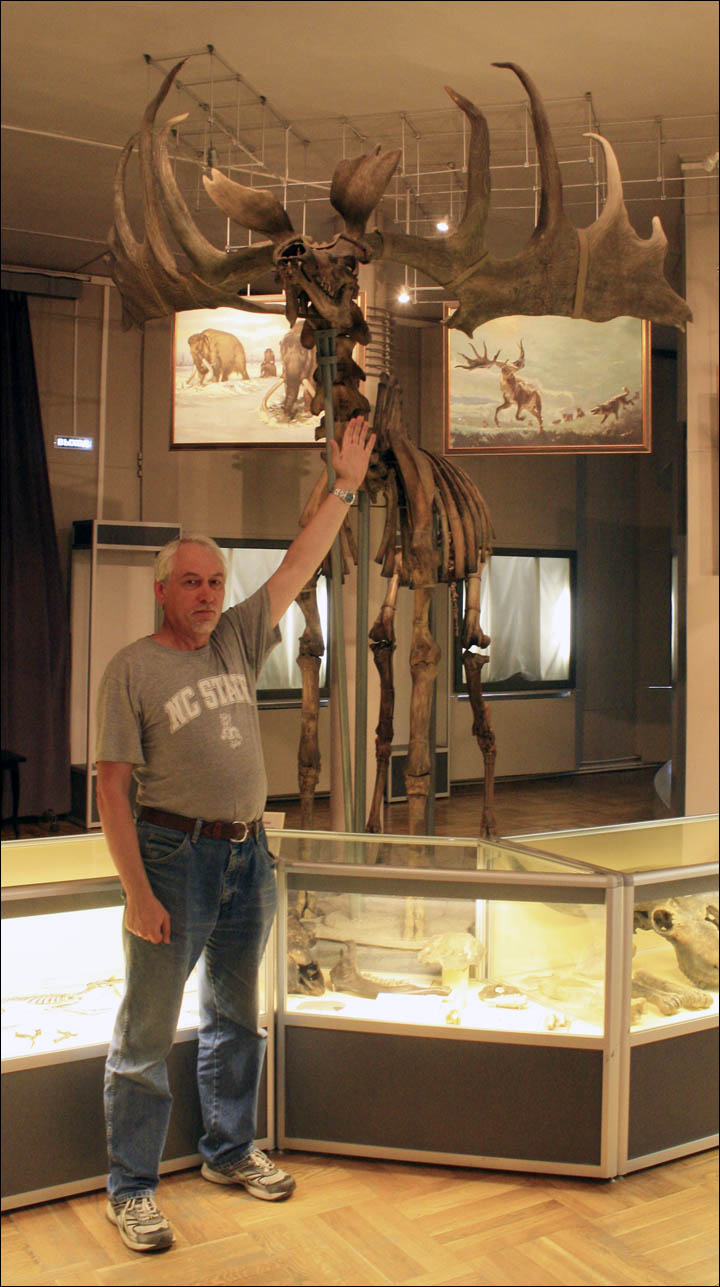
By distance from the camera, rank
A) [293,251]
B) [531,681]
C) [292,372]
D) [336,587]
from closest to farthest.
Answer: [336,587]
[293,251]
[292,372]
[531,681]

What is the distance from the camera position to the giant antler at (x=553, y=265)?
1.41 meters

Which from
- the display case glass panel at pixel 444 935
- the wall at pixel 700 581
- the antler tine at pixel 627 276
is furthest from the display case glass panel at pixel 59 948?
the wall at pixel 700 581

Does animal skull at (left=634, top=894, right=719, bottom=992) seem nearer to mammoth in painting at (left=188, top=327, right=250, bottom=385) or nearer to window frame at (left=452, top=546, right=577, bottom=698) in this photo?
mammoth in painting at (left=188, top=327, right=250, bottom=385)

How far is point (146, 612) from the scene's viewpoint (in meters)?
6.03

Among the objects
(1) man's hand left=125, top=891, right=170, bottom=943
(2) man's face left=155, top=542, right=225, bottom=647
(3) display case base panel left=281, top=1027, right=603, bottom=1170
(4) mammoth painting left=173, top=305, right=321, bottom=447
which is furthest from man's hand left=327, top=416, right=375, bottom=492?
(4) mammoth painting left=173, top=305, right=321, bottom=447

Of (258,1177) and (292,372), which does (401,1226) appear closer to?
(258,1177)

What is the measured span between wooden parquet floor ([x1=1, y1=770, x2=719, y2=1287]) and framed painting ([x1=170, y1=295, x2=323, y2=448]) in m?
3.09

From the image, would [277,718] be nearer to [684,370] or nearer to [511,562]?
[511,562]

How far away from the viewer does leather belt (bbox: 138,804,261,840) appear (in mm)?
1858

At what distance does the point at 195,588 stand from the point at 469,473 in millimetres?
5796

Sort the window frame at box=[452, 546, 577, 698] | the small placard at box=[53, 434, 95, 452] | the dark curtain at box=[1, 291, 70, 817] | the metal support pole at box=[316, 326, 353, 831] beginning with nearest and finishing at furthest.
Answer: the metal support pole at box=[316, 326, 353, 831]
the dark curtain at box=[1, 291, 70, 817]
the small placard at box=[53, 434, 95, 452]
the window frame at box=[452, 546, 577, 698]

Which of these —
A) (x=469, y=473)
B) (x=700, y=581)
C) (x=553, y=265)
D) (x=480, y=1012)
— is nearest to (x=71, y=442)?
A: (x=469, y=473)

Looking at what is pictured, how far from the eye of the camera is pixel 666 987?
2186 mm

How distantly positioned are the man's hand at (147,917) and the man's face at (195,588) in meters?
0.45
